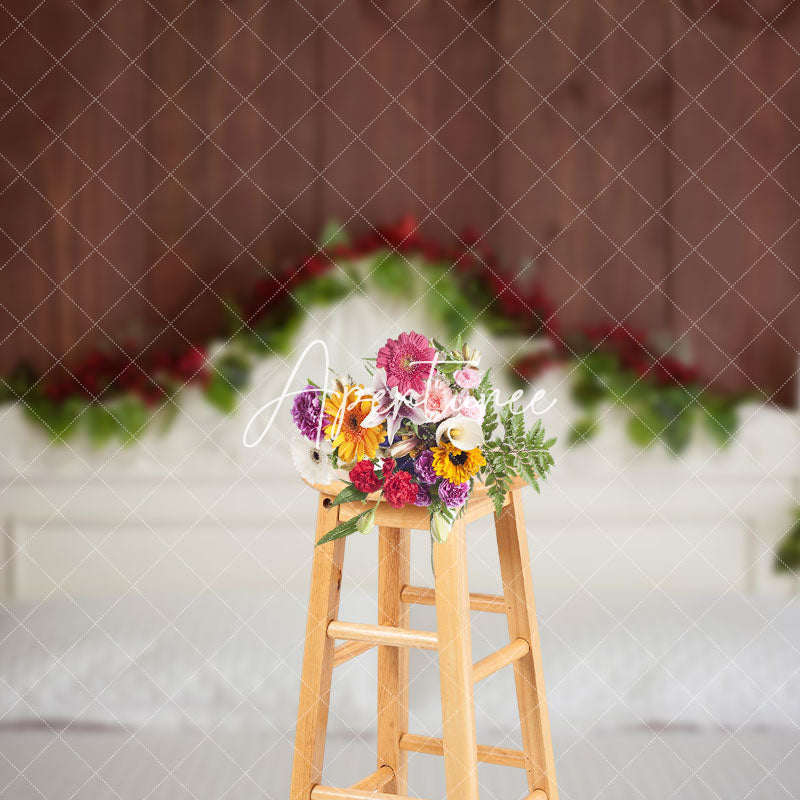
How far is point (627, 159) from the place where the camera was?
2424mm

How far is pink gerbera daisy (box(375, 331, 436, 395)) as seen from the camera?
1212 millimetres

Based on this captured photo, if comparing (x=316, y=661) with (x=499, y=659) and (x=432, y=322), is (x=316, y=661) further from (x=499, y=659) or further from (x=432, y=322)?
(x=432, y=322)

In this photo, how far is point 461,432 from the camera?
1.19 metres

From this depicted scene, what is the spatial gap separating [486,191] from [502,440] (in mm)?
1272

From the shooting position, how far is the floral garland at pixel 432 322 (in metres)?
2.34

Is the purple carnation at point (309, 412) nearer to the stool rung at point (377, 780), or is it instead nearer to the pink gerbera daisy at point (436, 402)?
the pink gerbera daisy at point (436, 402)

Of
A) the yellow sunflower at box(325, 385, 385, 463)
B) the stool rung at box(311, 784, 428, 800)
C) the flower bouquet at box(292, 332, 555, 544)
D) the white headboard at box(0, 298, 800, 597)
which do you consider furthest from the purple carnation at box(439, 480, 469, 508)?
the white headboard at box(0, 298, 800, 597)

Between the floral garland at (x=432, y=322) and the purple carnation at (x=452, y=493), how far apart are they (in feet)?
3.83

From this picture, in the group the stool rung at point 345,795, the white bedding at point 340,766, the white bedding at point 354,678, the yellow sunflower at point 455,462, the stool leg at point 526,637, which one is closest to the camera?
the yellow sunflower at point 455,462

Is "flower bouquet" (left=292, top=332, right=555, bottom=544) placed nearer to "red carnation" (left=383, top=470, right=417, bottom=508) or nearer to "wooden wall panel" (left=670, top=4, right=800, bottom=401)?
"red carnation" (left=383, top=470, right=417, bottom=508)

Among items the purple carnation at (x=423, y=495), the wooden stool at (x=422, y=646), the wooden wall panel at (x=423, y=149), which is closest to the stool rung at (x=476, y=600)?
the wooden stool at (x=422, y=646)

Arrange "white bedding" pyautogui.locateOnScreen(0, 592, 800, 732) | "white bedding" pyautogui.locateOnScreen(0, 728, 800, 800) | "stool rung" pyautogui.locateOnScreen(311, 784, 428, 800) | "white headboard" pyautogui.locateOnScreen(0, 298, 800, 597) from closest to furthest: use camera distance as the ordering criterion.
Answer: "stool rung" pyautogui.locateOnScreen(311, 784, 428, 800) < "white bedding" pyautogui.locateOnScreen(0, 728, 800, 800) < "white bedding" pyautogui.locateOnScreen(0, 592, 800, 732) < "white headboard" pyautogui.locateOnScreen(0, 298, 800, 597)

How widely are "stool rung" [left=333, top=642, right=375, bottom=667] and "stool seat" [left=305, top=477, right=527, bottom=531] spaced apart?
8.4 inches

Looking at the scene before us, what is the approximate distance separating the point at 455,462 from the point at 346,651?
0.39 m
